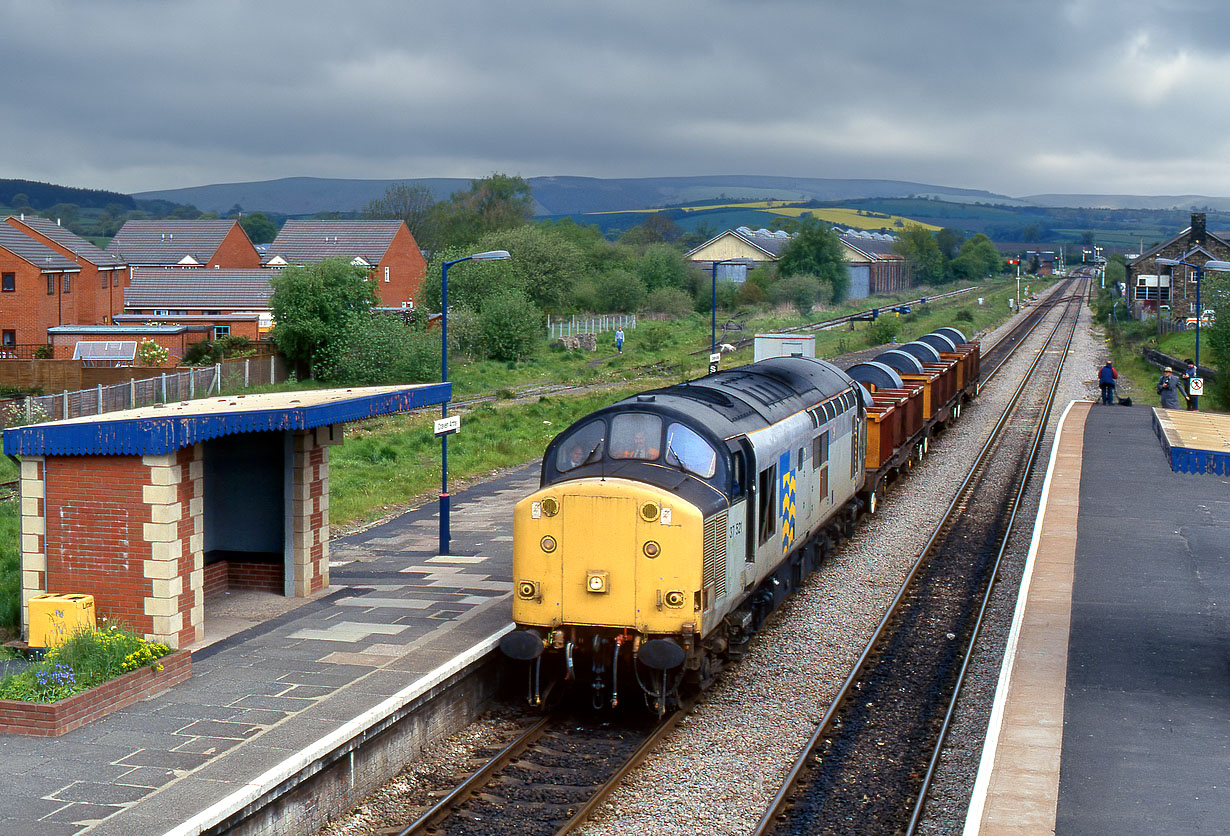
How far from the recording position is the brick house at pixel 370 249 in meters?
82.6

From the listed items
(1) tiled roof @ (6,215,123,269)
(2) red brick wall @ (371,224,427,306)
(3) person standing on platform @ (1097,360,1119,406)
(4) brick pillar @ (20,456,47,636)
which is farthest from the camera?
(2) red brick wall @ (371,224,427,306)

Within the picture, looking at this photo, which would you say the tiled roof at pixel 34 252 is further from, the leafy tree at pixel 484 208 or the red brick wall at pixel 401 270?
the leafy tree at pixel 484 208

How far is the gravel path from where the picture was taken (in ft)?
36.2

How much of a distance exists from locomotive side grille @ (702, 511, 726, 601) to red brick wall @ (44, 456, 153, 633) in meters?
6.08

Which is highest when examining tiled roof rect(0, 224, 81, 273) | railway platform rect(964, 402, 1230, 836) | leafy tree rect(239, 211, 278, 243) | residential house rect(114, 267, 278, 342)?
leafy tree rect(239, 211, 278, 243)

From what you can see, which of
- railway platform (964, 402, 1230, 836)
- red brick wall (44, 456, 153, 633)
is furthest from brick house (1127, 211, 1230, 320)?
red brick wall (44, 456, 153, 633)

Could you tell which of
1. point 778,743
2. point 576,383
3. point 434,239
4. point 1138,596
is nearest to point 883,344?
point 576,383

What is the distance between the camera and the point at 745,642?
50.1 ft

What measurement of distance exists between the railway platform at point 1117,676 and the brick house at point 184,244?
3070 inches

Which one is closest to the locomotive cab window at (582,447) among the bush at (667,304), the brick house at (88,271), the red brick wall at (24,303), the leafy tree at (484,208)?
the red brick wall at (24,303)

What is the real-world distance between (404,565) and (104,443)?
702 cm

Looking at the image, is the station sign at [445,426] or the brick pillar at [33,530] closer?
the brick pillar at [33,530]

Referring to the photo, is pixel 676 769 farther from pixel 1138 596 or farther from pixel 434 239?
pixel 434 239

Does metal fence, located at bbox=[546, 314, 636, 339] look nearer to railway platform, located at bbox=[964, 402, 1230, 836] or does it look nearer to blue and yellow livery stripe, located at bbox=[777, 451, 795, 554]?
railway platform, located at bbox=[964, 402, 1230, 836]
